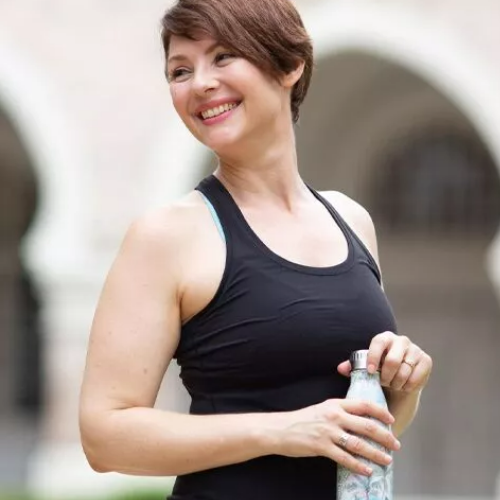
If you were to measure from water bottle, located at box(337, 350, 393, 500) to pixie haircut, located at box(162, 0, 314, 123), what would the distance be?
1.69ft

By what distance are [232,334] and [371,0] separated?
10.1 metres

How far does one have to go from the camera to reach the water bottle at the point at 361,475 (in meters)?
2.58

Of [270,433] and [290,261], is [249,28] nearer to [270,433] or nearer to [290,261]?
[290,261]

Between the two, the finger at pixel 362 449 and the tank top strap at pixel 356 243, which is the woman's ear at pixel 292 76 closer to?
the tank top strap at pixel 356 243

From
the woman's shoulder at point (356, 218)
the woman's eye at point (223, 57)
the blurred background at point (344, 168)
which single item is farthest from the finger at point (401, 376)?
the blurred background at point (344, 168)

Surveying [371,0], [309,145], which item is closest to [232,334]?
[371,0]

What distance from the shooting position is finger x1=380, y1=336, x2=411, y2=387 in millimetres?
2646

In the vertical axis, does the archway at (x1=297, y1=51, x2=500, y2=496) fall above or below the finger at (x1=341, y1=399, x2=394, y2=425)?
above

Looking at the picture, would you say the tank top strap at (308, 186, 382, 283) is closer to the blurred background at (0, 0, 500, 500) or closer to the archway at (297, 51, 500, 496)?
the blurred background at (0, 0, 500, 500)

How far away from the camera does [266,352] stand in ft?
8.61

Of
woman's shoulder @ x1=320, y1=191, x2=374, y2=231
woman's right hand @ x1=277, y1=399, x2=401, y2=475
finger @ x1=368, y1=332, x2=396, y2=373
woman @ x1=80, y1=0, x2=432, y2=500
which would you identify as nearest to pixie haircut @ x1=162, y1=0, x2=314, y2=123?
woman @ x1=80, y1=0, x2=432, y2=500

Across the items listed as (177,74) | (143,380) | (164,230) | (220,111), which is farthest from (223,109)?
(143,380)

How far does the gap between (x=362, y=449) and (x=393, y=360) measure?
0.56 ft

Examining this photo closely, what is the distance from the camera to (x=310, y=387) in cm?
266
